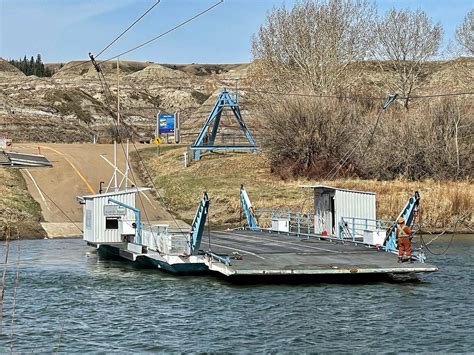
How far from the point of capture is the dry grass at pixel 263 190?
6053 cm

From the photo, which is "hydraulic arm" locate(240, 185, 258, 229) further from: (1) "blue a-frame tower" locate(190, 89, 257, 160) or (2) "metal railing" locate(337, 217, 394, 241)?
(1) "blue a-frame tower" locate(190, 89, 257, 160)

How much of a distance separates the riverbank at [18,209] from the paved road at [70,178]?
2.53 feet

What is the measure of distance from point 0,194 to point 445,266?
1433 inches

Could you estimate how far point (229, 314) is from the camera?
29.0m

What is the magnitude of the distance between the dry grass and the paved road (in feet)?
9.73

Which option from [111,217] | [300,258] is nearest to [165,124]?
[111,217]

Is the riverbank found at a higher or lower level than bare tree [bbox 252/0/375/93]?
lower

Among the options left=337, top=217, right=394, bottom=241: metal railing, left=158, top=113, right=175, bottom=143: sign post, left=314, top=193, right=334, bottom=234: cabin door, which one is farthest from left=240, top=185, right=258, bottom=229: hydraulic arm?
left=158, top=113, right=175, bottom=143: sign post

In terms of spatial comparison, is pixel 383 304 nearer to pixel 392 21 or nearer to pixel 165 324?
pixel 165 324

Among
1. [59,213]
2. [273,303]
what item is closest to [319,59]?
[59,213]

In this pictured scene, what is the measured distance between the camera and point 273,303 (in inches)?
1218

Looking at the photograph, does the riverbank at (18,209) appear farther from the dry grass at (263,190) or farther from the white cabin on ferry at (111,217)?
the dry grass at (263,190)

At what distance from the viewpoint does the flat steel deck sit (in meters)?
33.9

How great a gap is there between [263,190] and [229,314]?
39.6 metres
